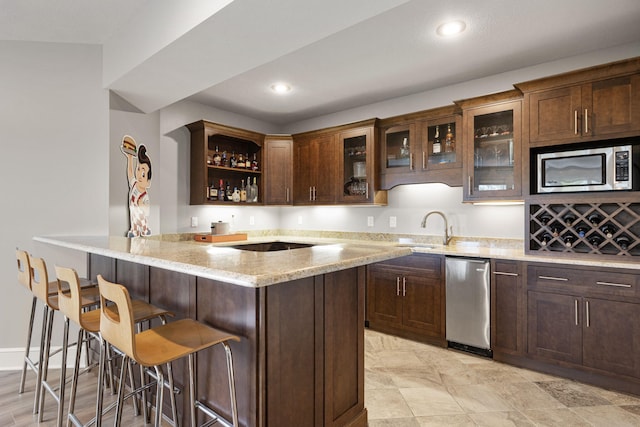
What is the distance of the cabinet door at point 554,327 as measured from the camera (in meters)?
2.50

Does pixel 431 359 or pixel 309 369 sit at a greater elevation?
pixel 309 369

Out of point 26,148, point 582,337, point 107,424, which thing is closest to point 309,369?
point 107,424

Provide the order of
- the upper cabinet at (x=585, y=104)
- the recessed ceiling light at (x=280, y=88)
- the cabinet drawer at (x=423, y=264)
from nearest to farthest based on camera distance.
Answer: the upper cabinet at (x=585, y=104) < the cabinet drawer at (x=423, y=264) < the recessed ceiling light at (x=280, y=88)

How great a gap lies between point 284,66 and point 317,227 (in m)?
2.27

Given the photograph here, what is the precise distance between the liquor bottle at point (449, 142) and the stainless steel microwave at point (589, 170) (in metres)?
0.79

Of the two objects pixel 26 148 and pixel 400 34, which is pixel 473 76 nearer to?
pixel 400 34

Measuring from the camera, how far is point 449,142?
11.3 ft

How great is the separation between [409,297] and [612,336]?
1498 mm

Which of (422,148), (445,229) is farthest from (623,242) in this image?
(422,148)

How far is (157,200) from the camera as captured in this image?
11.9ft

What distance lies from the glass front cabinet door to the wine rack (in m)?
0.28

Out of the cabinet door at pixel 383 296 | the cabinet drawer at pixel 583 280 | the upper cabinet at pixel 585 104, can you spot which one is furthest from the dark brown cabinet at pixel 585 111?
the cabinet door at pixel 383 296

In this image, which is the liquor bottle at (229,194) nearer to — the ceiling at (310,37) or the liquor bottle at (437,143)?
the ceiling at (310,37)

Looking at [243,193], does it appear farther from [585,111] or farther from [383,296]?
[585,111]
